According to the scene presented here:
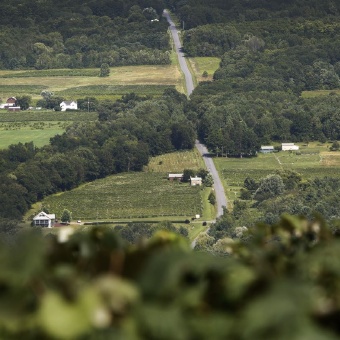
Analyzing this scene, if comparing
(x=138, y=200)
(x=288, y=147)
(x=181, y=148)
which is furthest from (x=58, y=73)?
(x=138, y=200)

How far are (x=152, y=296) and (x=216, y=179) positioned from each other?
61.9 metres

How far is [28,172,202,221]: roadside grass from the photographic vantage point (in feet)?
185

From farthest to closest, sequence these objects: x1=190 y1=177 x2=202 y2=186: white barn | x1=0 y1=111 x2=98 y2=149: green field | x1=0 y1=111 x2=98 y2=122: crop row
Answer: x1=0 y1=111 x2=98 y2=122: crop row, x1=0 y1=111 x2=98 y2=149: green field, x1=190 y1=177 x2=202 y2=186: white barn

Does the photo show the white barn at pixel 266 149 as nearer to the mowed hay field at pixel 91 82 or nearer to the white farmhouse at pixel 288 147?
the white farmhouse at pixel 288 147

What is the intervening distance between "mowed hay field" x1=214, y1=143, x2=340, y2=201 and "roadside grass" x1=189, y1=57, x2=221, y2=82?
85.5 feet

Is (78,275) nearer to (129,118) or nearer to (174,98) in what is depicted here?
(129,118)

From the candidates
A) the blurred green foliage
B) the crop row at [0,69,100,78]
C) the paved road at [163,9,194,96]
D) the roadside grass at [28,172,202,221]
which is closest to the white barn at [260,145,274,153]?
the roadside grass at [28,172,202,221]

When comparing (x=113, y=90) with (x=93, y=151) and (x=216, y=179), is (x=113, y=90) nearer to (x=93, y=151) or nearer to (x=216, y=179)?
(x=93, y=151)

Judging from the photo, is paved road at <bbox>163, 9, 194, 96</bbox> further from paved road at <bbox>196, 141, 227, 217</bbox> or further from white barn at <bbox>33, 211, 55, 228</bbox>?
white barn at <bbox>33, 211, 55, 228</bbox>

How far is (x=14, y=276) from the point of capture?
3.24 m

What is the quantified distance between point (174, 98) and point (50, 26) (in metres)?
41.5

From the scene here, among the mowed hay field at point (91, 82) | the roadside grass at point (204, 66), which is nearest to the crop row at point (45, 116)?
the mowed hay field at point (91, 82)

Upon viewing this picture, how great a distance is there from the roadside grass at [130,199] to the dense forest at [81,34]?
4193cm

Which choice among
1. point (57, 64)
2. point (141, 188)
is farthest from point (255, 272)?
point (57, 64)
